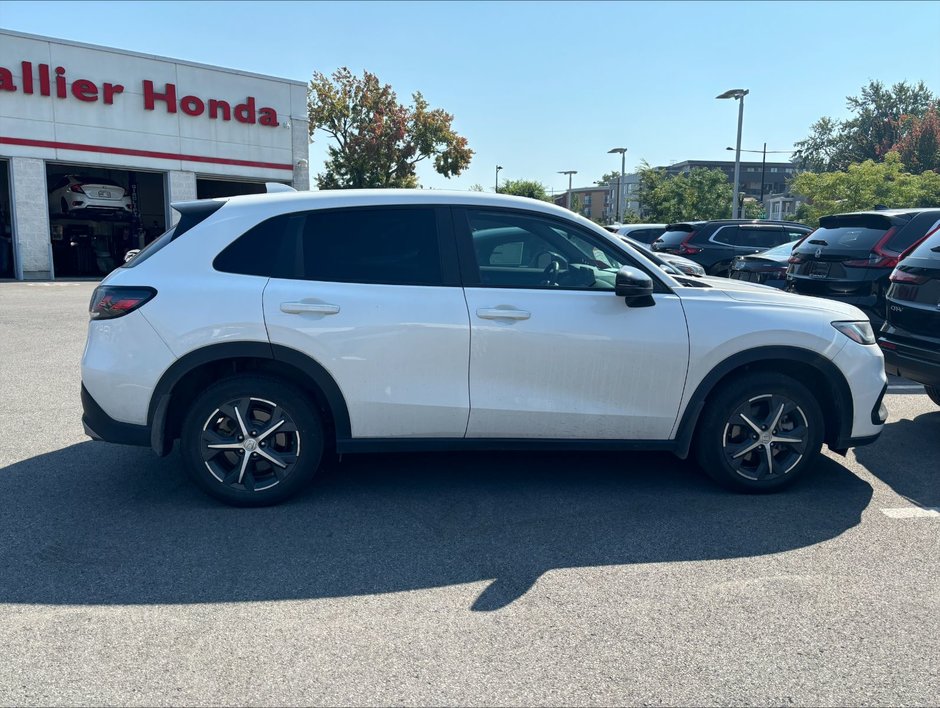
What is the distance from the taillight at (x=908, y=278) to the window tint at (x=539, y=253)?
105 inches

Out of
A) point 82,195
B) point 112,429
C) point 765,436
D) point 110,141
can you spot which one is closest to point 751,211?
point 110,141

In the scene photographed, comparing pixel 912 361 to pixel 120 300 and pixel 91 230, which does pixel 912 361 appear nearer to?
pixel 120 300

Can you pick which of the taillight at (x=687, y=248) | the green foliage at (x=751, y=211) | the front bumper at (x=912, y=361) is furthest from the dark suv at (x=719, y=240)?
the green foliage at (x=751, y=211)

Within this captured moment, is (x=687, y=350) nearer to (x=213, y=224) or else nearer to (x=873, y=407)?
(x=873, y=407)

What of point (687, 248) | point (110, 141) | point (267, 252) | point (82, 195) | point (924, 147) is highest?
point (924, 147)

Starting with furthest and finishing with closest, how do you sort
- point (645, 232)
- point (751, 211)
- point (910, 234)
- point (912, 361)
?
point (751, 211)
point (645, 232)
point (910, 234)
point (912, 361)

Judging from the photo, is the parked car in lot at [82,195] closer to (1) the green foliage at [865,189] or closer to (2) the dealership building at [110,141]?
(2) the dealership building at [110,141]

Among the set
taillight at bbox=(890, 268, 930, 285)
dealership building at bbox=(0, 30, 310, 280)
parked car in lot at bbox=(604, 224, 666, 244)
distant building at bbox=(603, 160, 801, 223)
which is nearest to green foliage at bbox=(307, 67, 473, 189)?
dealership building at bbox=(0, 30, 310, 280)

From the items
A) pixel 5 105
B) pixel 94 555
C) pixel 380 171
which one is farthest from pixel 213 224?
pixel 380 171

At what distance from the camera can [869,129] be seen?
6681 cm

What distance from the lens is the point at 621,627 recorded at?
303 cm

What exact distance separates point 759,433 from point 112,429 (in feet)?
12.0

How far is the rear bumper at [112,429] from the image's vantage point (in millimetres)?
4098

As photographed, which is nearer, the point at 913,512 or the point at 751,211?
the point at 913,512
